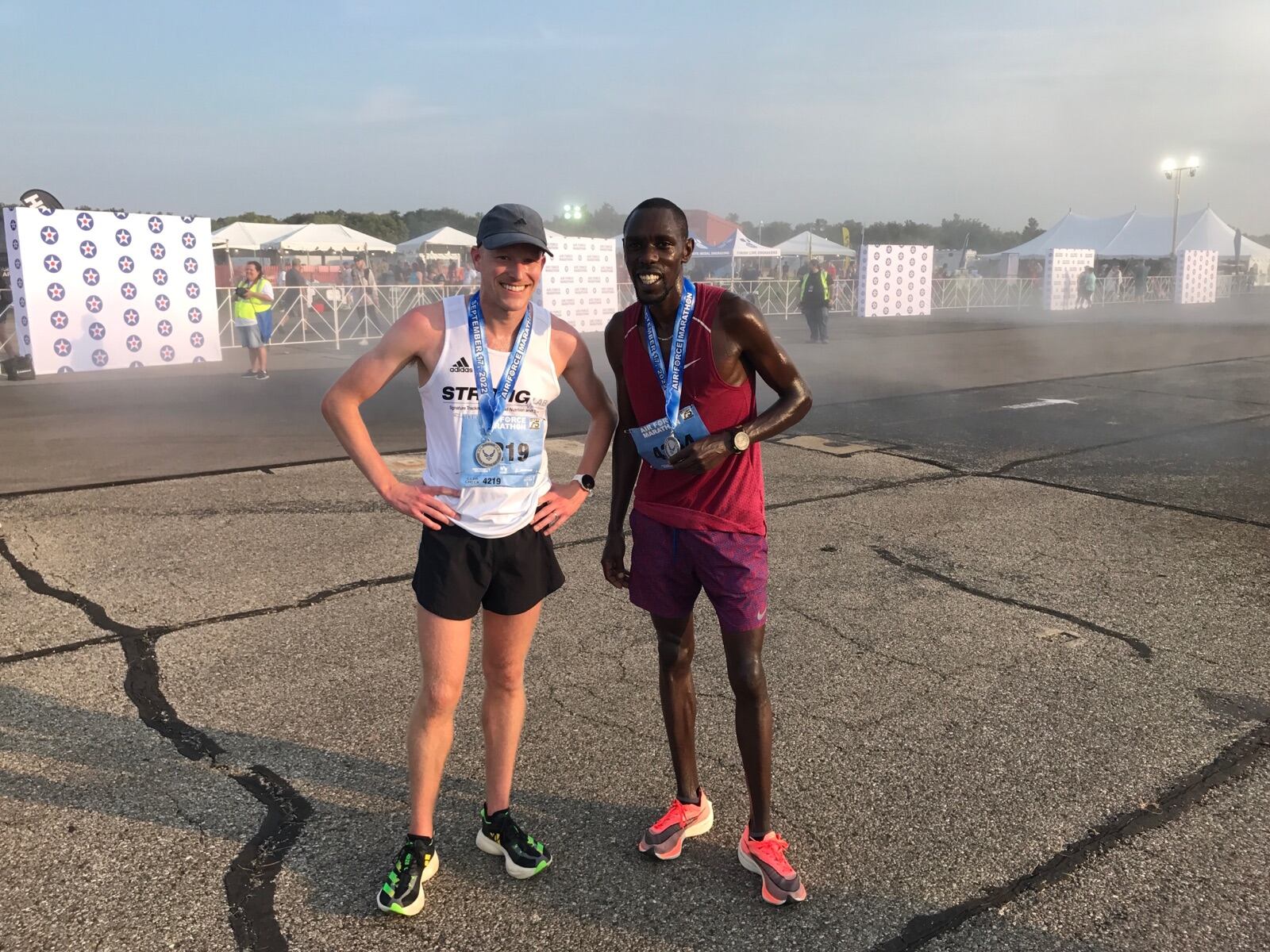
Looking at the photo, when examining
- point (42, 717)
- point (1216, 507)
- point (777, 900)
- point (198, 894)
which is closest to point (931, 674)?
point (777, 900)

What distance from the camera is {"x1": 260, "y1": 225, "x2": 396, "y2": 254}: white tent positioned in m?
31.0

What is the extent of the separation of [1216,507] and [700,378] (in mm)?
6029

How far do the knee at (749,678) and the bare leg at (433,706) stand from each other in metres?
0.76

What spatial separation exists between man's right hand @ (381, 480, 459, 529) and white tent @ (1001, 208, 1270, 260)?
46838 mm

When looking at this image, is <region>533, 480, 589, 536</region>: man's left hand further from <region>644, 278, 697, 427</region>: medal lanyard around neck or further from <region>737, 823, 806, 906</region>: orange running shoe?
<region>737, 823, 806, 906</region>: orange running shoe

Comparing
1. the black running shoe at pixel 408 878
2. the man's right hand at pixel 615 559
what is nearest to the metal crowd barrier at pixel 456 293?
the man's right hand at pixel 615 559

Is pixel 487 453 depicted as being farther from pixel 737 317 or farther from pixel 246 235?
pixel 246 235

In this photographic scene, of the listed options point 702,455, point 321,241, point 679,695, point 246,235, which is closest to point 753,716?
point 679,695

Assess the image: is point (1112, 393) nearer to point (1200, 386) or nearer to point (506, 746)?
point (1200, 386)

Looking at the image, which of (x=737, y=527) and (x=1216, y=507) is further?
(x=1216, y=507)

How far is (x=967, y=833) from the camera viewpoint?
2998 millimetres

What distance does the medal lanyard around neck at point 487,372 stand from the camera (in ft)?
8.54

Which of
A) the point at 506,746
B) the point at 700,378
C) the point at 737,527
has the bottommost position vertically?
the point at 506,746

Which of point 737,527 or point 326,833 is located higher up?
point 737,527
